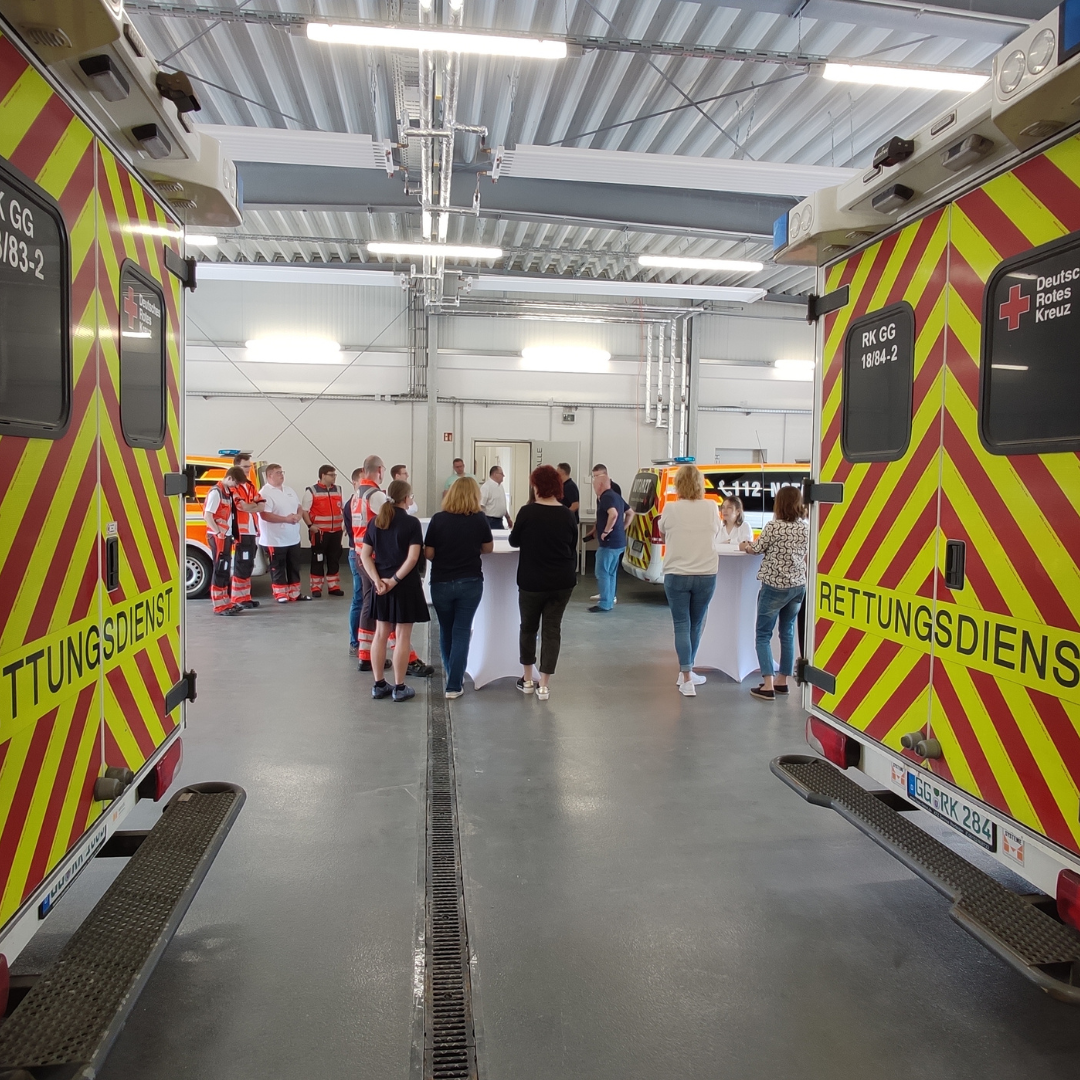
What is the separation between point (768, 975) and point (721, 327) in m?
13.8

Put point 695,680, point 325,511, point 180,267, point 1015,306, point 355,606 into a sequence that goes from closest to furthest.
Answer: point 1015,306, point 180,267, point 695,680, point 355,606, point 325,511

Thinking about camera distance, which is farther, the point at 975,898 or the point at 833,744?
the point at 833,744

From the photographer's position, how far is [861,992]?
2535 millimetres

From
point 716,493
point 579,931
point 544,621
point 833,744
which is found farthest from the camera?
point 716,493

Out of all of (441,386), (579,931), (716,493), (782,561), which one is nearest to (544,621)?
(782,561)

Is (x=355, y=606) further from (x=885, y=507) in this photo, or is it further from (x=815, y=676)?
(x=885, y=507)

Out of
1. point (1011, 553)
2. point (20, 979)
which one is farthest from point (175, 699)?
point (1011, 553)

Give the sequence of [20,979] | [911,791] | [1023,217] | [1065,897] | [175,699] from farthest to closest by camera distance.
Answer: [175,699], [911,791], [1023,217], [1065,897], [20,979]

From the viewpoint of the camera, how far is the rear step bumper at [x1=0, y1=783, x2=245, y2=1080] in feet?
5.05

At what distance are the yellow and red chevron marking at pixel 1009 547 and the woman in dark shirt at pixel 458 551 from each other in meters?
3.38

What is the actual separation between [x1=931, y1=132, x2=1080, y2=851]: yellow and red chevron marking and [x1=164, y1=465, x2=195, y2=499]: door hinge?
8.46 feet

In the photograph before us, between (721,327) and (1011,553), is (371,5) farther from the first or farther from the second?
(721,327)

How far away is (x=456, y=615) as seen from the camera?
5.57m

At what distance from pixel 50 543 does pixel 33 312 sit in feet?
1.79
